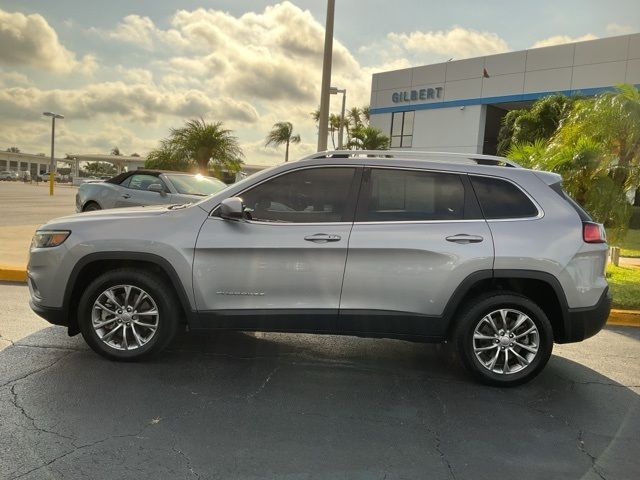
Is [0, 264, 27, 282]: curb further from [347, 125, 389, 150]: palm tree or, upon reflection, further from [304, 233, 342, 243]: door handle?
[347, 125, 389, 150]: palm tree

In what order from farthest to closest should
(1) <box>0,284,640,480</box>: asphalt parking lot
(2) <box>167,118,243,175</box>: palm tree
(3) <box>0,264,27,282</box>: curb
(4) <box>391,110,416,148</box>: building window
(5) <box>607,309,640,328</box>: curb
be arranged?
(4) <box>391,110,416,148</box>: building window
(2) <box>167,118,243,175</box>: palm tree
(3) <box>0,264,27,282</box>: curb
(5) <box>607,309,640,328</box>: curb
(1) <box>0,284,640,480</box>: asphalt parking lot

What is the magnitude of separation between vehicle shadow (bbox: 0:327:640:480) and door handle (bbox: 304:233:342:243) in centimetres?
Result: 111

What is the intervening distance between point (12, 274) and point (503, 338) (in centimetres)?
665

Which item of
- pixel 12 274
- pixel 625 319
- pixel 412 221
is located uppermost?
pixel 412 221

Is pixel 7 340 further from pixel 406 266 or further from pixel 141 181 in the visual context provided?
pixel 141 181

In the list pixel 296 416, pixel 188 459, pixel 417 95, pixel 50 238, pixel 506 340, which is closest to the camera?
pixel 188 459

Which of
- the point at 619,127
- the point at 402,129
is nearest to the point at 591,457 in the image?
the point at 619,127

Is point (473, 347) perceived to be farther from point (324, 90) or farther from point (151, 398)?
point (324, 90)

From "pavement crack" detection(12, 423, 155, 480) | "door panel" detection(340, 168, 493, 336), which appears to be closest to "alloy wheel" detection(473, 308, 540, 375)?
"door panel" detection(340, 168, 493, 336)

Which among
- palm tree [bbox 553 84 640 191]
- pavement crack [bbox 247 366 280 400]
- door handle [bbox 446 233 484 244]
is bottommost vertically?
pavement crack [bbox 247 366 280 400]

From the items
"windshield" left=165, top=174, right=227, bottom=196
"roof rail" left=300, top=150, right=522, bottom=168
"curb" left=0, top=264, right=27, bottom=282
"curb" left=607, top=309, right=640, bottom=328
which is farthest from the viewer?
"windshield" left=165, top=174, right=227, bottom=196

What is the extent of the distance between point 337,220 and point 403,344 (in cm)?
179

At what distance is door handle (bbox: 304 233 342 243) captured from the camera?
4117 mm

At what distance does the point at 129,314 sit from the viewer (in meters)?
4.34
